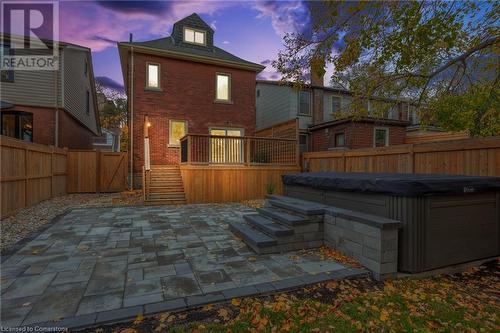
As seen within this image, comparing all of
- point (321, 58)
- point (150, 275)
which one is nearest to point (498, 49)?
point (321, 58)

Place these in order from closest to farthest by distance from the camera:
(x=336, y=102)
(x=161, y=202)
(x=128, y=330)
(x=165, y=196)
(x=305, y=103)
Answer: (x=128, y=330) < (x=161, y=202) < (x=165, y=196) < (x=305, y=103) < (x=336, y=102)

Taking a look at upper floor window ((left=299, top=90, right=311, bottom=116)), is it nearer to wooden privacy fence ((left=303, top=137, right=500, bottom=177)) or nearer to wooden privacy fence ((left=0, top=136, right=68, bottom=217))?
wooden privacy fence ((left=303, top=137, right=500, bottom=177))

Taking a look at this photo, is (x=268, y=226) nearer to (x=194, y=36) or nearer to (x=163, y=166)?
(x=163, y=166)

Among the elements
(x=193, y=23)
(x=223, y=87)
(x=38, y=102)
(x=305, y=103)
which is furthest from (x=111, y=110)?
(x=305, y=103)

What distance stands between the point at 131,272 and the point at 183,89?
10443 millimetres

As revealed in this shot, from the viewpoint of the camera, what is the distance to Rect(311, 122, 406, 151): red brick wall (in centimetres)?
1349

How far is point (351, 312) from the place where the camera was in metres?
2.51

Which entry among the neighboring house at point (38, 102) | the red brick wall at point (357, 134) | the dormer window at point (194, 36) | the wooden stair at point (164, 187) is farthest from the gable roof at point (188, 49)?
the wooden stair at point (164, 187)

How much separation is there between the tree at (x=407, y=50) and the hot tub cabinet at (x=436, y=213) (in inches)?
128

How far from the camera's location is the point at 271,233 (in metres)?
4.32

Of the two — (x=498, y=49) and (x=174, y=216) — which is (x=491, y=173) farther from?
(x=174, y=216)

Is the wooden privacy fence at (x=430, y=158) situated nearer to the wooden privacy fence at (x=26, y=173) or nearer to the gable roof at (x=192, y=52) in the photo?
the gable roof at (x=192, y=52)

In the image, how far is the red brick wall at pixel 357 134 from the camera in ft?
44.3

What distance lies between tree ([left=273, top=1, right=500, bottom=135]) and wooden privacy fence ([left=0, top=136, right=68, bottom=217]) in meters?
7.12
